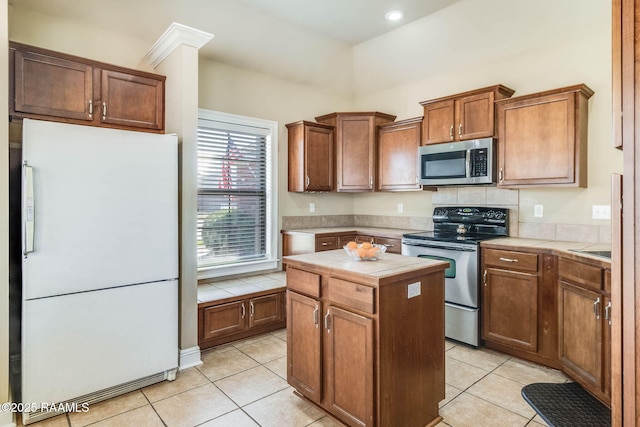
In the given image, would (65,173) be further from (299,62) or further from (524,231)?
(524,231)

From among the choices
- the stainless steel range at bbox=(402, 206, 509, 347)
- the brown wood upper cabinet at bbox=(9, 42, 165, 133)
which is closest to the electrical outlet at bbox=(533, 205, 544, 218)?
the stainless steel range at bbox=(402, 206, 509, 347)

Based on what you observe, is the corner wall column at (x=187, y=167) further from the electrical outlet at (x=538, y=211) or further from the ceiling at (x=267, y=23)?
the electrical outlet at (x=538, y=211)

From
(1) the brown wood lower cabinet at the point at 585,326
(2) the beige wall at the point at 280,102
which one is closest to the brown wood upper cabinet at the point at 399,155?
(2) the beige wall at the point at 280,102

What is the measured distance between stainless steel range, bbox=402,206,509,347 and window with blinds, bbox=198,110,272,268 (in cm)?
173

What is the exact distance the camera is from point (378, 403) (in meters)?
1.78

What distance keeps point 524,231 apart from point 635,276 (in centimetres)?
292

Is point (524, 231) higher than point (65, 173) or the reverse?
the reverse

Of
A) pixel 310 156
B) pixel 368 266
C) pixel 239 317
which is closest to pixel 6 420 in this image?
pixel 239 317

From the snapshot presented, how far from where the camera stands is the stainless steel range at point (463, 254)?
3176 millimetres

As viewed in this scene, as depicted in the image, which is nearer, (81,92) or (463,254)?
(81,92)

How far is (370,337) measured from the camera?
1.79 m

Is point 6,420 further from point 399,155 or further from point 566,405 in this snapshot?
point 399,155

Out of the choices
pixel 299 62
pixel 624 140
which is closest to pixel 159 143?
pixel 299 62

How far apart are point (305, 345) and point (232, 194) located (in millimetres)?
2227
